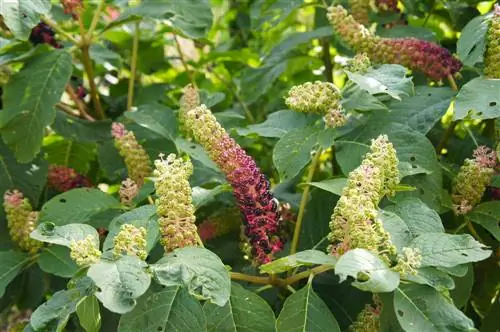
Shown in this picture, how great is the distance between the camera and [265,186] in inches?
71.8

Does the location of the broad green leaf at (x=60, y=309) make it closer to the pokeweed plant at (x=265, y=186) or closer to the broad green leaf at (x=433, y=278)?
the pokeweed plant at (x=265, y=186)

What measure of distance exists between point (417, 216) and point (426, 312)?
1.11 feet

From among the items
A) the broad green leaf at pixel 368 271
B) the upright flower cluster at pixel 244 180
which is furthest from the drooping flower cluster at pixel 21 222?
the broad green leaf at pixel 368 271

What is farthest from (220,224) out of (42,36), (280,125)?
(42,36)

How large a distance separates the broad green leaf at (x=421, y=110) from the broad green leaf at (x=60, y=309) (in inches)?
39.5

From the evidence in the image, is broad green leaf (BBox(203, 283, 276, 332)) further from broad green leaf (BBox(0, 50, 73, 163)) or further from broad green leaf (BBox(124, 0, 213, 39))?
broad green leaf (BBox(124, 0, 213, 39))

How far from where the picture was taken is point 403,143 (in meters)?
2.07

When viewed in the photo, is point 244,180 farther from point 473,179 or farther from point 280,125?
point 473,179

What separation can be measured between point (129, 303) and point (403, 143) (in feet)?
3.24

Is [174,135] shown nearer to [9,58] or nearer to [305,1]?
[9,58]

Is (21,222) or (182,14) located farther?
(182,14)

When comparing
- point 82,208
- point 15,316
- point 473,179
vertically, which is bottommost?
→ point 15,316

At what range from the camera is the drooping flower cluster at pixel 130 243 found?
153cm

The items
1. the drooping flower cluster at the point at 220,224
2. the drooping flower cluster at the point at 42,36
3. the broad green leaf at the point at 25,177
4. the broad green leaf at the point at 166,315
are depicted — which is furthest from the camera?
the drooping flower cluster at the point at 42,36
